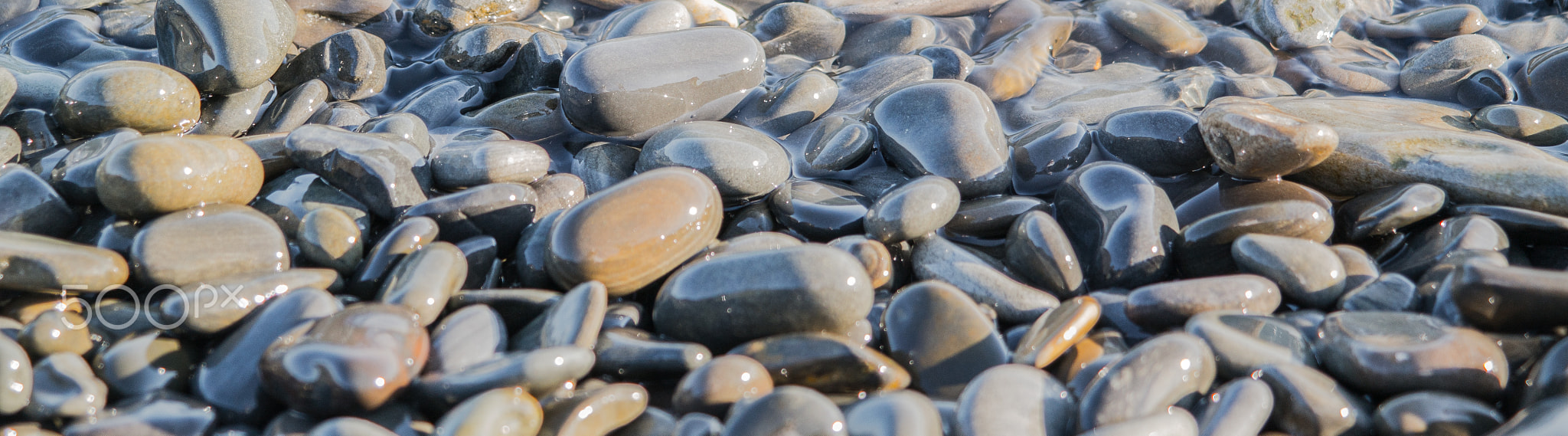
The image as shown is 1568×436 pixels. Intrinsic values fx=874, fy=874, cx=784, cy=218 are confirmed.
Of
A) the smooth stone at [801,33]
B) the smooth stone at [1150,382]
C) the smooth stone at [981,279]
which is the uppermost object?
the smooth stone at [1150,382]

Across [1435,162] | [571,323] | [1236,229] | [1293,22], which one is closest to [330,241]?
[571,323]

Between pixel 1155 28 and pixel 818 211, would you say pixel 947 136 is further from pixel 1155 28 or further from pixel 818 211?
pixel 1155 28

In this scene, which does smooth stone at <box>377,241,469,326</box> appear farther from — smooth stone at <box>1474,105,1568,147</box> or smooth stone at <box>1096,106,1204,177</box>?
smooth stone at <box>1474,105,1568,147</box>

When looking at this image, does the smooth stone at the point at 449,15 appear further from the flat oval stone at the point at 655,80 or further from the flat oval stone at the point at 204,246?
the flat oval stone at the point at 204,246

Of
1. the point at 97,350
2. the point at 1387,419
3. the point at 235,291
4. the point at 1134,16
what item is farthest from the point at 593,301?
the point at 1134,16

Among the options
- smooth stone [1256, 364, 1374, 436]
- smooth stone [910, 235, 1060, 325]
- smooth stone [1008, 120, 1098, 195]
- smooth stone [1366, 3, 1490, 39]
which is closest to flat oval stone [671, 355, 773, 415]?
smooth stone [910, 235, 1060, 325]

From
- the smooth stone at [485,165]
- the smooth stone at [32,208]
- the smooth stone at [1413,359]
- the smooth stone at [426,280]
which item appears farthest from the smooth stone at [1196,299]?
the smooth stone at [32,208]

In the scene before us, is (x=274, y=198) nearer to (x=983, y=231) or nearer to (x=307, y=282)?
(x=307, y=282)
